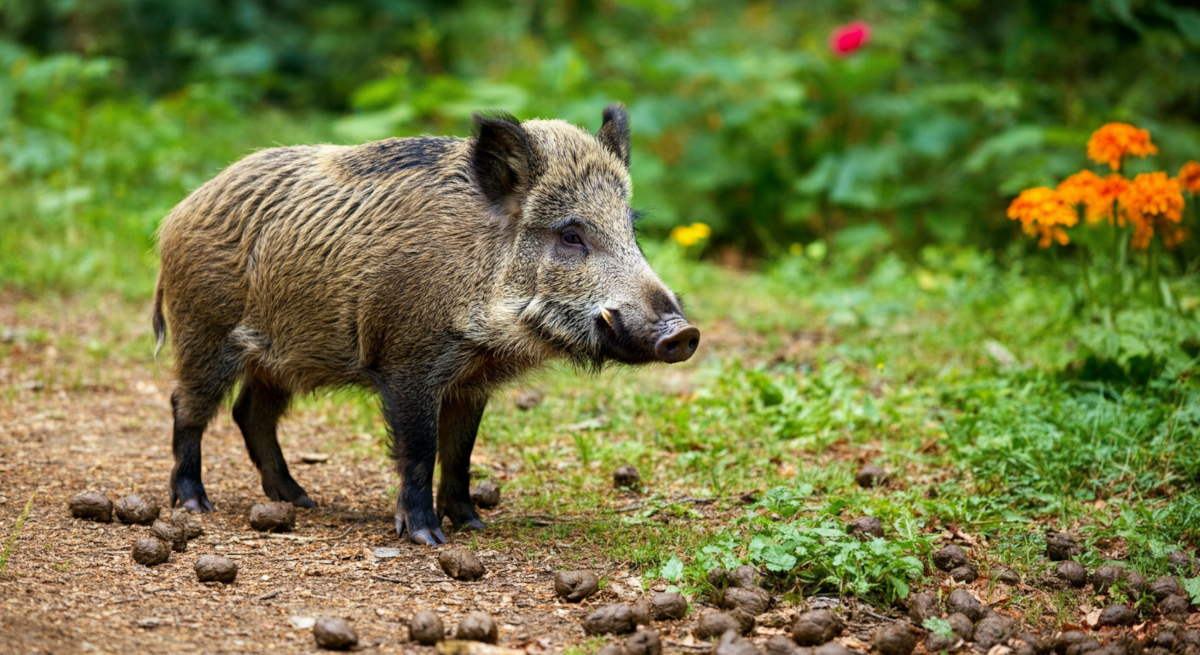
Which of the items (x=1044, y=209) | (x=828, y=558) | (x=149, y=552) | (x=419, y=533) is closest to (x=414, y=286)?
(x=419, y=533)

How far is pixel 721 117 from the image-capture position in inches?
395

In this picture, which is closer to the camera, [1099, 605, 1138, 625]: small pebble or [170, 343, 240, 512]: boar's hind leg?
[1099, 605, 1138, 625]: small pebble

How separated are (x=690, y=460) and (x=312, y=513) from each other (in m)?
1.68

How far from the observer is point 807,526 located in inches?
151

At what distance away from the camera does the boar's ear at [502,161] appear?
4152 mm

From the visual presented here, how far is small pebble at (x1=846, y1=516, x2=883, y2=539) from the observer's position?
392 centimetres

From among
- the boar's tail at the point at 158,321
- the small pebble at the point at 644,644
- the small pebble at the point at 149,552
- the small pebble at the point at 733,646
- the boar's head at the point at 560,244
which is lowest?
the small pebble at the point at 149,552

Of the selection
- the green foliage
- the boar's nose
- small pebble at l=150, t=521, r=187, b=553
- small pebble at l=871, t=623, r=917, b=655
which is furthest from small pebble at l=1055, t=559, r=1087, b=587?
small pebble at l=150, t=521, r=187, b=553

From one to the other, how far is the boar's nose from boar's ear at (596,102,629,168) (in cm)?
104

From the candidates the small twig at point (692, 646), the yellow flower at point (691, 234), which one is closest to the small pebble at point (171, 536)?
the small twig at point (692, 646)

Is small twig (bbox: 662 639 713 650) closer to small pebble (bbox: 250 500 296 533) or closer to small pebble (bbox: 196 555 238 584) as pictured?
small pebble (bbox: 196 555 238 584)

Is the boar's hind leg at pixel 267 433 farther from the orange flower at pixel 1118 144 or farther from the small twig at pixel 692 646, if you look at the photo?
the orange flower at pixel 1118 144

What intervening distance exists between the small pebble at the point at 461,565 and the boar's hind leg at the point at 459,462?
66 centimetres

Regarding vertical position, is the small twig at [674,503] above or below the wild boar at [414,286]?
below
